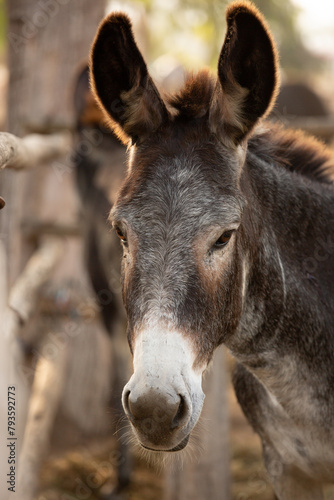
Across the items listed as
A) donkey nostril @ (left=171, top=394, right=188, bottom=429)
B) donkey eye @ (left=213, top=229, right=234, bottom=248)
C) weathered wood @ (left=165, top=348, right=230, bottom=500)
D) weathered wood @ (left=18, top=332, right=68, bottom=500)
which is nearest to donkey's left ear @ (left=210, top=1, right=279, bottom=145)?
donkey eye @ (left=213, top=229, right=234, bottom=248)

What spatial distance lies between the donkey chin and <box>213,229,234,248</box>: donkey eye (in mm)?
404

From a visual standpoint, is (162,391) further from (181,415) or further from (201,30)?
(201,30)

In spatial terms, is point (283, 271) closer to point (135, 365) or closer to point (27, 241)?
point (135, 365)

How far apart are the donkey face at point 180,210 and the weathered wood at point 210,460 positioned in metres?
2.02

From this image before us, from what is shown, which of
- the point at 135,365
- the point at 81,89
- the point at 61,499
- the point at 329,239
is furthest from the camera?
→ the point at 81,89

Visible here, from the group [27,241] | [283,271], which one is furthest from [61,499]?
[283,271]

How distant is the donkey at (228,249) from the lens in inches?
74.1

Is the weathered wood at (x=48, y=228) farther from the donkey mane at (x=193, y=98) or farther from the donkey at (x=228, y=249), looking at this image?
the donkey mane at (x=193, y=98)

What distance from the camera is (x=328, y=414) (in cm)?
251

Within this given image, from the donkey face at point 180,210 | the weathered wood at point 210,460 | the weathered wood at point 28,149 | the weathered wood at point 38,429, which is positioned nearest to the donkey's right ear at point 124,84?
the donkey face at point 180,210

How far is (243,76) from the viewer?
2244mm

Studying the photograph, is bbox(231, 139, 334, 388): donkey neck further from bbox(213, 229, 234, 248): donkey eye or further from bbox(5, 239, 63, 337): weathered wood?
bbox(5, 239, 63, 337): weathered wood

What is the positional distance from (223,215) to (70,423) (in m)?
4.52

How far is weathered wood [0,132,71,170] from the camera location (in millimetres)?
2314
